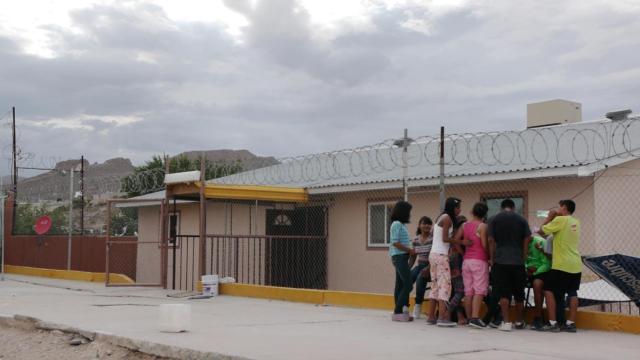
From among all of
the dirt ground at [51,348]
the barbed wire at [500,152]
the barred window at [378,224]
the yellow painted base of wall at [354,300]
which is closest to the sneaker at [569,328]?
the yellow painted base of wall at [354,300]

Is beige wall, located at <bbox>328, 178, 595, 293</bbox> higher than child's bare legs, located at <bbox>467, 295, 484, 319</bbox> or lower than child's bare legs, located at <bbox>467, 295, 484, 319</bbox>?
higher

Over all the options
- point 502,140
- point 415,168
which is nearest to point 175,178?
point 415,168

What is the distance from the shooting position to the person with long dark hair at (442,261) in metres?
9.48

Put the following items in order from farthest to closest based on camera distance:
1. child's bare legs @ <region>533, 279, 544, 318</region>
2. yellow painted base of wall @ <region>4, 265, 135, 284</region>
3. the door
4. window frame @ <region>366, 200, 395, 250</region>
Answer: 1. yellow painted base of wall @ <region>4, 265, 135, 284</region>
2. the door
3. window frame @ <region>366, 200, 395, 250</region>
4. child's bare legs @ <region>533, 279, 544, 318</region>

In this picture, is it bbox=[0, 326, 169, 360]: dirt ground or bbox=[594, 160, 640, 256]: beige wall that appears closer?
bbox=[0, 326, 169, 360]: dirt ground

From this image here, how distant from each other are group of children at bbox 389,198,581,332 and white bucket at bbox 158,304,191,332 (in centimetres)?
286

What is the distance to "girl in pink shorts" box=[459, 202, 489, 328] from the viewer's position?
30.5 ft

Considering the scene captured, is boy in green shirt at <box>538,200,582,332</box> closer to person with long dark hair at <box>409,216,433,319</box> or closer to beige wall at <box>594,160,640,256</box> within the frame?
person with long dark hair at <box>409,216,433,319</box>

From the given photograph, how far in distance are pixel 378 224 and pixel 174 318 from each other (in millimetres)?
7401

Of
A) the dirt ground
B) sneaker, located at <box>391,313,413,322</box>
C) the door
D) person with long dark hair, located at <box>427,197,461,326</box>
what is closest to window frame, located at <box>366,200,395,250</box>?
the door

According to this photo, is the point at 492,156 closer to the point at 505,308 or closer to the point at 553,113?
the point at 553,113

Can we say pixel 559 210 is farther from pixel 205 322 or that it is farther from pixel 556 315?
pixel 205 322

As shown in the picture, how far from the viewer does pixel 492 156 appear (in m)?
14.3

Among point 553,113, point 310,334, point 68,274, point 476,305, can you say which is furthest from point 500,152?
point 68,274
